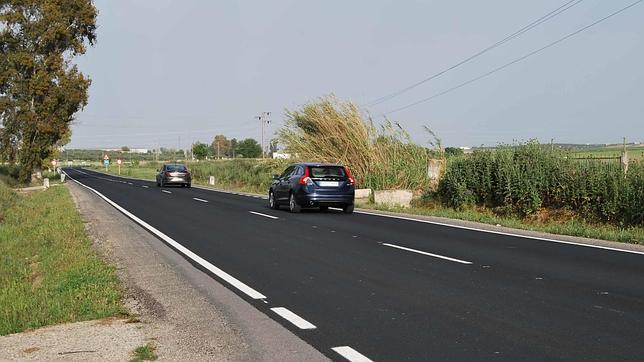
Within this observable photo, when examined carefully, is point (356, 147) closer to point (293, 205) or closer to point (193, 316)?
point (293, 205)

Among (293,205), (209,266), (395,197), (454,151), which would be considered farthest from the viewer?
(454,151)

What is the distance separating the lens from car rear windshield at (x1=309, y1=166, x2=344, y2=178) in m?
20.1

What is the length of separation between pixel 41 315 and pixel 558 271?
279 inches

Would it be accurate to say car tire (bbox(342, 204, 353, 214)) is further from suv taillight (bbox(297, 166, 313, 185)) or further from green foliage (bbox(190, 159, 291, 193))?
green foliage (bbox(190, 159, 291, 193))

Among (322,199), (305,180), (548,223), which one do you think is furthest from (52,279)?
(548,223)

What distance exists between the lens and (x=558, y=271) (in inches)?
363

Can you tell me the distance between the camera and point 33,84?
45688mm

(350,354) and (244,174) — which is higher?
(244,174)

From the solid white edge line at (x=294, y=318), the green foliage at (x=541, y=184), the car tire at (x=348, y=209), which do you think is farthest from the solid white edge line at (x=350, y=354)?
the car tire at (x=348, y=209)

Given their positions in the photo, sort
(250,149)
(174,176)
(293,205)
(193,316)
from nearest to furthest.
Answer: (193,316), (293,205), (174,176), (250,149)

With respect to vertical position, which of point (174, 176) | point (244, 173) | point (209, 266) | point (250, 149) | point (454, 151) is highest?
point (250, 149)

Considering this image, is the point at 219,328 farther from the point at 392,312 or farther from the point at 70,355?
the point at 392,312

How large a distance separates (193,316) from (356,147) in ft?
78.9

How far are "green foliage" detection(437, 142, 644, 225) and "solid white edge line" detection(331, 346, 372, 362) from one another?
40.6ft
